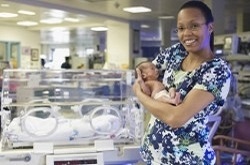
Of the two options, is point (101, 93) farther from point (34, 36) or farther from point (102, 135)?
point (34, 36)

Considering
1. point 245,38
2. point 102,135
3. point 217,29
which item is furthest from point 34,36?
point 102,135

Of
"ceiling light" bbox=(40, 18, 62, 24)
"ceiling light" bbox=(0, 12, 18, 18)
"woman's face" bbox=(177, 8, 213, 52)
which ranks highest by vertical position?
"ceiling light" bbox=(0, 12, 18, 18)

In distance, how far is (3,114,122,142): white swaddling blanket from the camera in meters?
2.06

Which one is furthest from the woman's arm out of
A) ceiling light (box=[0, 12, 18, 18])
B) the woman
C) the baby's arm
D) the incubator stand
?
ceiling light (box=[0, 12, 18, 18])

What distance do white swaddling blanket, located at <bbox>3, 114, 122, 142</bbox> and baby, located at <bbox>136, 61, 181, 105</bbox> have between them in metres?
0.55

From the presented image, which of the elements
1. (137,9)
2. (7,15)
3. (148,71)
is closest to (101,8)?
(137,9)

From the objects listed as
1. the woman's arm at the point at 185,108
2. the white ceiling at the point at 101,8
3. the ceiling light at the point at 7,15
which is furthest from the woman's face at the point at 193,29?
the ceiling light at the point at 7,15

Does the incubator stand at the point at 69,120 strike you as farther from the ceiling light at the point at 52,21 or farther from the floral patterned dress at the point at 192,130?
the ceiling light at the point at 52,21

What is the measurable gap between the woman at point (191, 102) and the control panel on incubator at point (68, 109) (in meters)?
0.62

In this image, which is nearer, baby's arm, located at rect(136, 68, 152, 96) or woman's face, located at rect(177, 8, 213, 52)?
woman's face, located at rect(177, 8, 213, 52)

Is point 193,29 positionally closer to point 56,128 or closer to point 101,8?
point 56,128

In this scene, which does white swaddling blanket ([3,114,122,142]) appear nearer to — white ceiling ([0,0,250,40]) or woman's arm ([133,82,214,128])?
woman's arm ([133,82,214,128])

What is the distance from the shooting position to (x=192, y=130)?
4.97 feet

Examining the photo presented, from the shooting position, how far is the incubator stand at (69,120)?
194 centimetres
